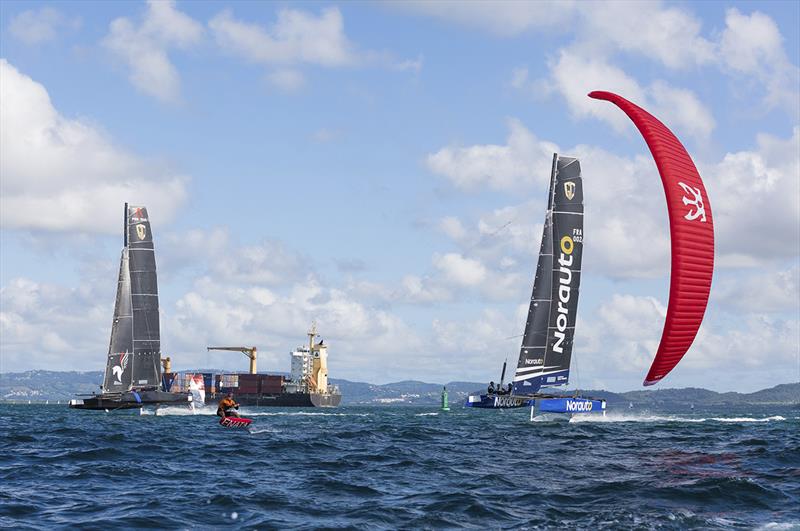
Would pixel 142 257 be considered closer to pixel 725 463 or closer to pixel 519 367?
pixel 519 367

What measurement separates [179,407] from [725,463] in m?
58.3

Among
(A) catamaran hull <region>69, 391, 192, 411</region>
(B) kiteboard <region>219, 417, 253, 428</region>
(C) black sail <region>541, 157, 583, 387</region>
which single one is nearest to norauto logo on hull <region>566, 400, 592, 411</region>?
(C) black sail <region>541, 157, 583, 387</region>

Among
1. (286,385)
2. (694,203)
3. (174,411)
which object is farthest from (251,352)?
(694,203)

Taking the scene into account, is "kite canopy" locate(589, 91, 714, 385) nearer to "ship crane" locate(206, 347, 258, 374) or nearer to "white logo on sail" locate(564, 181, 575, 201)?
"white logo on sail" locate(564, 181, 575, 201)

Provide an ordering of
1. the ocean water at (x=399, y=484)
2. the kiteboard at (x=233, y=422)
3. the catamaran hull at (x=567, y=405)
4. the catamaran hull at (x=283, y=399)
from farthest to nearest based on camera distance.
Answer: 1. the catamaran hull at (x=283, y=399)
2. the catamaran hull at (x=567, y=405)
3. the kiteboard at (x=233, y=422)
4. the ocean water at (x=399, y=484)

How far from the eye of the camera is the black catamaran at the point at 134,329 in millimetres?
72750

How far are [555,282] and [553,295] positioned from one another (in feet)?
2.33

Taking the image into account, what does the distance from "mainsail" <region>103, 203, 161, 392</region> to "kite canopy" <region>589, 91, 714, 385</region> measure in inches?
2103

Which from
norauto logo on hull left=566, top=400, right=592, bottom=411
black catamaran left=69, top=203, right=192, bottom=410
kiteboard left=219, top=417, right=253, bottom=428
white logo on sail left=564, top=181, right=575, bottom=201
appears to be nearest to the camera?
kiteboard left=219, top=417, right=253, bottom=428

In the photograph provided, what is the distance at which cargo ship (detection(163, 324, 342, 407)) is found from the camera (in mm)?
124562

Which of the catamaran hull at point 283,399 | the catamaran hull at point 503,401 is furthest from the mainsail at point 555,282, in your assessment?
the catamaran hull at point 283,399

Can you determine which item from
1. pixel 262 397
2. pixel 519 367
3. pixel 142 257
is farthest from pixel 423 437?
pixel 262 397

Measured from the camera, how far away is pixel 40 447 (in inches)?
1198

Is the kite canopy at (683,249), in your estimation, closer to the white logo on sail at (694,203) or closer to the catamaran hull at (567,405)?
the white logo on sail at (694,203)
